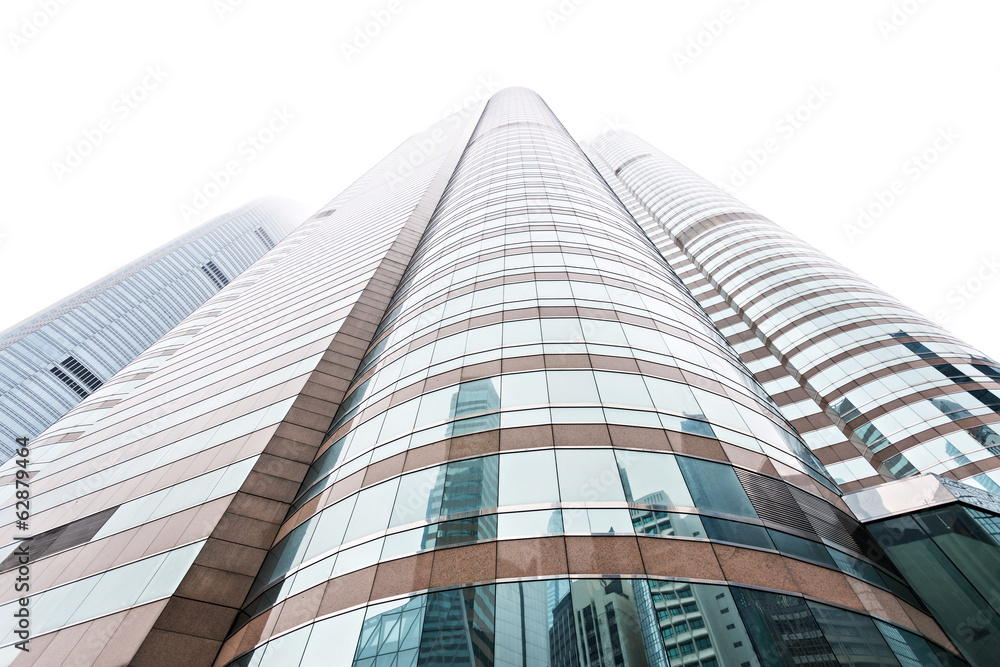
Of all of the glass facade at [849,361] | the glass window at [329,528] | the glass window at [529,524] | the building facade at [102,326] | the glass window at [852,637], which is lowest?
the glass window at [852,637]

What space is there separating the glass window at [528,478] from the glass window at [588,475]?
247 millimetres

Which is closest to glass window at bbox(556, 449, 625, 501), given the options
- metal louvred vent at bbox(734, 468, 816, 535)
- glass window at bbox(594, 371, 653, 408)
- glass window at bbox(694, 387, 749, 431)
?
glass window at bbox(594, 371, 653, 408)

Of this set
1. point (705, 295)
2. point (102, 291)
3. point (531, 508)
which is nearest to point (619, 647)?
point (531, 508)

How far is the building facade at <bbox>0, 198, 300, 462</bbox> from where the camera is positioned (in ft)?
277

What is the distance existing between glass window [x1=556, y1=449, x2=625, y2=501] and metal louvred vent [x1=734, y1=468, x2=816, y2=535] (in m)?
3.48

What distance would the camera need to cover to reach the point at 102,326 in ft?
335

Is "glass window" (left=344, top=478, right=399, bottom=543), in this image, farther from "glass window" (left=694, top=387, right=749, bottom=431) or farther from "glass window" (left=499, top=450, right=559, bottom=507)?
"glass window" (left=694, top=387, right=749, bottom=431)

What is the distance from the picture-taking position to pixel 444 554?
1062cm

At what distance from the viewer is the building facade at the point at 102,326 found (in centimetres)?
8456

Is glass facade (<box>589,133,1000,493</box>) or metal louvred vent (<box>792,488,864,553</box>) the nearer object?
metal louvred vent (<box>792,488,864,553</box>)

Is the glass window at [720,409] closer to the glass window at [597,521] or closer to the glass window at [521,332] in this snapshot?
the glass window at [597,521]

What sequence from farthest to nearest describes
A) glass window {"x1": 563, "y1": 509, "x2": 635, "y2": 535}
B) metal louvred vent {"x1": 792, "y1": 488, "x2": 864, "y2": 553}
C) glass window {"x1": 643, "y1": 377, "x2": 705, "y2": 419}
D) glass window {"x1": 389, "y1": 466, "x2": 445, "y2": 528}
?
glass window {"x1": 643, "y1": 377, "x2": 705, "y2": 419} → metal louvred vent {"x1": 792, "y1": 488, "x2": 864, "y2": 553} → glass window {"x1": 389, "y1": 466, "x2": 445, "y2": 528} → glass window {"x1": 563, "y1": 509, "x2": 635, "y2": 535}

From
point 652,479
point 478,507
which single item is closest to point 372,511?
point 478,507

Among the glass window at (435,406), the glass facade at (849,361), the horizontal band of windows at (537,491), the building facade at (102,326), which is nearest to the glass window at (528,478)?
the horizontal band of windows at (537,491)
